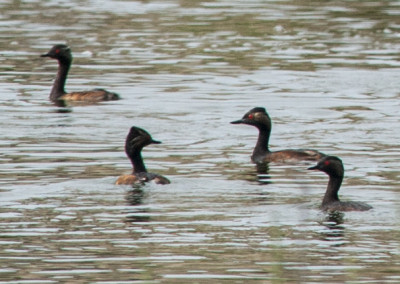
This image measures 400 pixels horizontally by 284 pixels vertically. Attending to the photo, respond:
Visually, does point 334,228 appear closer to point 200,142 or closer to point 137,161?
point 137,161

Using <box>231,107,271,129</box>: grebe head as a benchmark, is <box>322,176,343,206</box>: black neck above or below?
above

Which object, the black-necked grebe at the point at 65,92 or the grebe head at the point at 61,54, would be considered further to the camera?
the grebe head at the point at 61,54

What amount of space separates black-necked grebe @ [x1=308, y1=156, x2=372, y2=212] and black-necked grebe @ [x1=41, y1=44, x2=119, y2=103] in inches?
392

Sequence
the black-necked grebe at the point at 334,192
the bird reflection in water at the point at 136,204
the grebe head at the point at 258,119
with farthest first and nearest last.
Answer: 1. the grebe head at the point at 258,119
2. the black-necked grebe at the point at 334,192
3. the bird reflection in water at the point at 136,204

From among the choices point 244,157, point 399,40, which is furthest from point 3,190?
point 399,40

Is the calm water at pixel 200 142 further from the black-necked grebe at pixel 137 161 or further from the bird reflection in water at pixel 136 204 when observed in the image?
the black-necked grebe at pixel 137 161

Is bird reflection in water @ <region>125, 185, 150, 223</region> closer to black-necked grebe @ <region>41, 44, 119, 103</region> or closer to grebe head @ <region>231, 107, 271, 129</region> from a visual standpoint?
grebe head @ <region>231, 107, 271, 129</region>

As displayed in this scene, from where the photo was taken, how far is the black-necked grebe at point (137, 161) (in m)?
17.8

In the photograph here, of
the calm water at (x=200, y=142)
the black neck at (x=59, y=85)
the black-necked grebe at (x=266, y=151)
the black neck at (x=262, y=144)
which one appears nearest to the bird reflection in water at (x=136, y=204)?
the calm water at (x=200, y=142)

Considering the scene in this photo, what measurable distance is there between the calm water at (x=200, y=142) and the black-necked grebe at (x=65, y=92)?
0.93 ft

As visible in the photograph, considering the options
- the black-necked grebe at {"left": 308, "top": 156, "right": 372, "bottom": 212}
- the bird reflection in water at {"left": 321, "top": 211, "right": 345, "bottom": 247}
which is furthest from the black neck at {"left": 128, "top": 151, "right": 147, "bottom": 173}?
the bird reflection in water at {"left": 321, "top": 211, "right": 345, "bottom": 247}

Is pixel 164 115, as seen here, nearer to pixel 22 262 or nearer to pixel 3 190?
pixel 3 190

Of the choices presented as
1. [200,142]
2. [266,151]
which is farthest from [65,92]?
[266,151]

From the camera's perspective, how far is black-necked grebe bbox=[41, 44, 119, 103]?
26234mm
